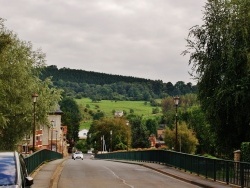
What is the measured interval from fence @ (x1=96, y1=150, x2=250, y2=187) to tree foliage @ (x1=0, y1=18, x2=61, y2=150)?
12.2 m

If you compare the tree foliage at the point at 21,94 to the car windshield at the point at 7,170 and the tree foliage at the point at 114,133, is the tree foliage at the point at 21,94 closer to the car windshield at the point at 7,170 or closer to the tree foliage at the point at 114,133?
the car windshield at the point at 7,170

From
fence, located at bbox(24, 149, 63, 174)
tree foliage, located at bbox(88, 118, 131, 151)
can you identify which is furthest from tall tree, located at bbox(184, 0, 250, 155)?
tree foliage, located at bbox(88, 118, 131, 151)

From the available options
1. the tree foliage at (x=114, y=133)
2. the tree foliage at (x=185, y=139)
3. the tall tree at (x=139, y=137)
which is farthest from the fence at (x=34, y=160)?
the tall tree at (x=139, y=137)

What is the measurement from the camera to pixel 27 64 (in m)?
51.2

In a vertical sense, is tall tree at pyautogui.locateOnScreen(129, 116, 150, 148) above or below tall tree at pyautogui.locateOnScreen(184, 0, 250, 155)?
below

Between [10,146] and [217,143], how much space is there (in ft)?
66.0

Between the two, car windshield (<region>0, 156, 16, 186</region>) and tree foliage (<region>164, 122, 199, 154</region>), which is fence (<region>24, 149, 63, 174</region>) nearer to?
car windshield (<region>0, 156, 16, 186</region>)

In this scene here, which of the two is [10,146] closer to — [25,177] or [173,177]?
[173,177]

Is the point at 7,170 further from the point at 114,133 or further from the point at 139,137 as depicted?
the point at 139,137

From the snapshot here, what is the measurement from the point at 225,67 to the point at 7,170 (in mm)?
30232

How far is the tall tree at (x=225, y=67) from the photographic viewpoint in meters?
37.6

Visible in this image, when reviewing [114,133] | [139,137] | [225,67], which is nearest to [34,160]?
[225,67]

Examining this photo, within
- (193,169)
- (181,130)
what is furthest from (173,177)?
(181,130)

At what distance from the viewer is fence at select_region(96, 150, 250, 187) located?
860 inches
